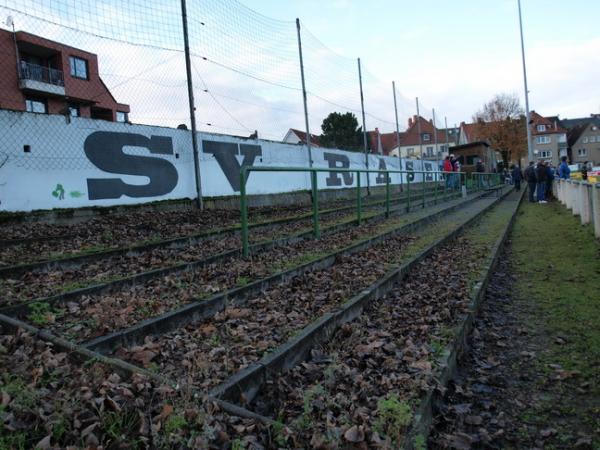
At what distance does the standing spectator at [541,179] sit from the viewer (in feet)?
55.6

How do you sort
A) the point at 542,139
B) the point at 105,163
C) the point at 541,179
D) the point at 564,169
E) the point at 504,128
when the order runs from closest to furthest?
the point at 105,163 → the point at 564,169 → the point at 541,179 → the point at 504,128 → the point at 542,139

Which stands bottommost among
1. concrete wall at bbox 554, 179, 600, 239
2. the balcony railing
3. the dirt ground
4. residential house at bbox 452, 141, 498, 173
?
the dirt ground

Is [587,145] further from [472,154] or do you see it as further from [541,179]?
[541,179]

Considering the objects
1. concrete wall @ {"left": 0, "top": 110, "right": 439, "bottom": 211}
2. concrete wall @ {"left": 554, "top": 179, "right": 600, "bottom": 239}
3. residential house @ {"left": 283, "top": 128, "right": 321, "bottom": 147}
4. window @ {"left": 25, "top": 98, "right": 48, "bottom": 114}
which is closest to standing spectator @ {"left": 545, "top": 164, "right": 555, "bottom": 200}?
concrete wall @ {"left": 554, "top": 179, "right": 600, "bottom": 239}

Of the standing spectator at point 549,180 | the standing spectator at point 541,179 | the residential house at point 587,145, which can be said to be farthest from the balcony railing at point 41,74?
the residential house at point 587,145

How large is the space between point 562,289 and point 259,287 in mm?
3540

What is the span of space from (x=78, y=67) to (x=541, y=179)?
2887 centimetres

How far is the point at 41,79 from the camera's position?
2722cm

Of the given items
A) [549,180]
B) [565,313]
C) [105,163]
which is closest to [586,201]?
[565,313]

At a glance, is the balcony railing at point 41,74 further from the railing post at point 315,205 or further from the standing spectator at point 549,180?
the standing spectator at point 549,180

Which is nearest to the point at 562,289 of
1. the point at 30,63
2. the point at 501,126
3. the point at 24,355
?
the point at 24,355

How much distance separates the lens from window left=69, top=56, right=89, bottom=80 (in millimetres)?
29062

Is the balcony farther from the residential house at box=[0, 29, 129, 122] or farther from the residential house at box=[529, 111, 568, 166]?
the residential house at box=[529, 111, 568, 166]

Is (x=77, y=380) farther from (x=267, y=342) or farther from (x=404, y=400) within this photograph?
(x=404, y=400)
